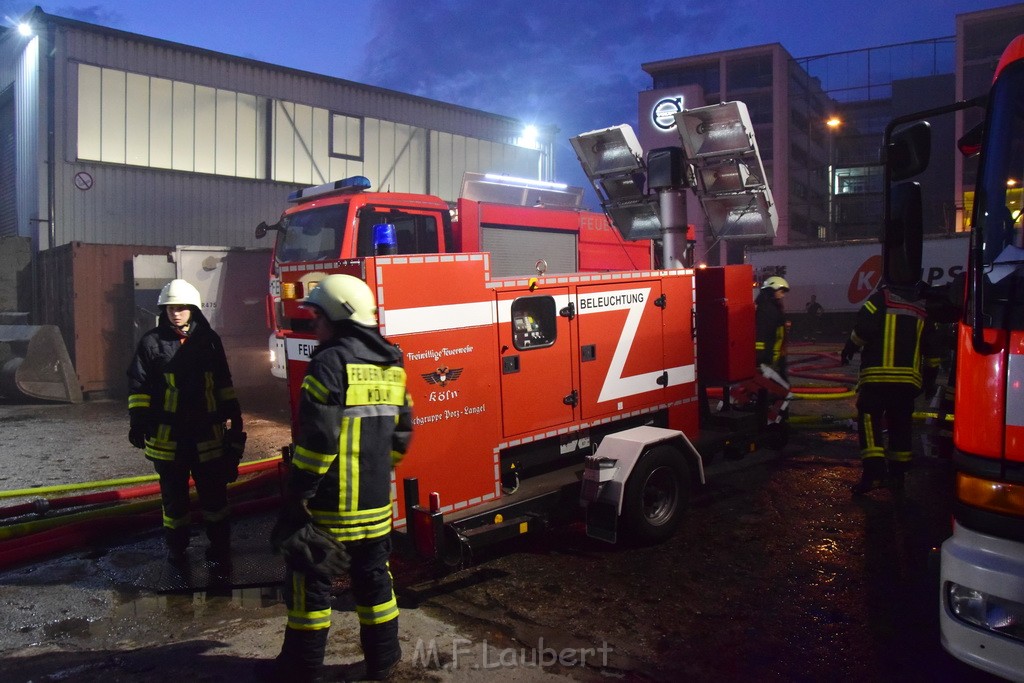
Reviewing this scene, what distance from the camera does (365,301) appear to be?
3205 mm

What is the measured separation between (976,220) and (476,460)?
2.93 metres

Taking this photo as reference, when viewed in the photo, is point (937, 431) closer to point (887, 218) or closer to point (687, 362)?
point (687, 362)

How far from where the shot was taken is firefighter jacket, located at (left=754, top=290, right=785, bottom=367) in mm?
7664

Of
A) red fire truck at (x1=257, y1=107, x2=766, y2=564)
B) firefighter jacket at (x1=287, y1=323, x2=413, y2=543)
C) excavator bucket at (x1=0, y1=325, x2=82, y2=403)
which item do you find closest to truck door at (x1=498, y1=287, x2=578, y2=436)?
red fire truck at (x1=257, y1=107, x2=766, y2=564)

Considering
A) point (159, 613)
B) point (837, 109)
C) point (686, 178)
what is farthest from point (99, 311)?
point (837, 109)

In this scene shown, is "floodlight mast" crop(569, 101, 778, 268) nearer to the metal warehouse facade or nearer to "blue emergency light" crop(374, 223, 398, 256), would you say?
"blue emergency light" crop(374, 223, 398, 256)

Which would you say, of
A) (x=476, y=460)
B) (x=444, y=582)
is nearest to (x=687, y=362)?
(x=476, y=460)

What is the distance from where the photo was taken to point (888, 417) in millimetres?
Answer: 6082

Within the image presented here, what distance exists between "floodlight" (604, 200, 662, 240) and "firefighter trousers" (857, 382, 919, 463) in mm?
2975

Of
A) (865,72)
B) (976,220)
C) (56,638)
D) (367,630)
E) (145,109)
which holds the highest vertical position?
(865,72)

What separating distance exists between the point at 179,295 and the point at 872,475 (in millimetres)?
5701

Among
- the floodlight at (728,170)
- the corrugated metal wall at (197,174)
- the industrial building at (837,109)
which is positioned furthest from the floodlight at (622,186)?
the industrial building at (837,109)

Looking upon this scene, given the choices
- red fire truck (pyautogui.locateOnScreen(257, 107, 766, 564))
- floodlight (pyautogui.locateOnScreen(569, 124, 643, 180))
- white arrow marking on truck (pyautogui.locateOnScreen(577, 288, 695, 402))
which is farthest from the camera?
floodlight (pyautogui.locateOnScreen(569, 124, 643, 180))

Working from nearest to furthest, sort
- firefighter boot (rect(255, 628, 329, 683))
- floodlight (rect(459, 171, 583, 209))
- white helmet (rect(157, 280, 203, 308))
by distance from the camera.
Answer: firefighter boot (rect(255, 628, 329, 683)) < white helmet (rect(157, 280, 203, 308)) < floodlight (rect(459, 171, 583, 209))
